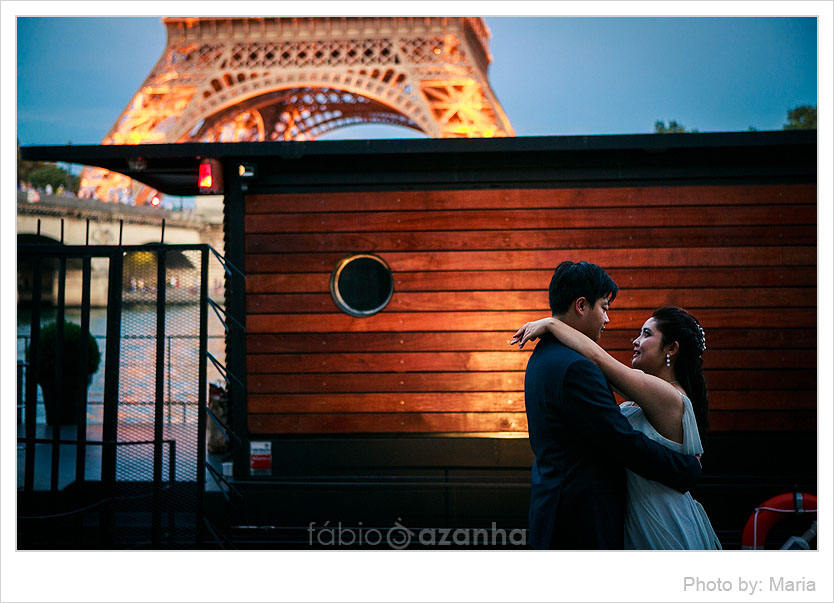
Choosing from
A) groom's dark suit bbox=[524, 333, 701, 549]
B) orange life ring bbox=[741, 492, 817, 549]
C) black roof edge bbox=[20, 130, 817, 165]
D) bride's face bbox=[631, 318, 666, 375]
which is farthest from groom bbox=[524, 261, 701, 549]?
black roof edge bbox=[20, 130, 817, 165]

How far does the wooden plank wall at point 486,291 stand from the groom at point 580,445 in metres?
2.98

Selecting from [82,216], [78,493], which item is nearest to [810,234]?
[78,493]

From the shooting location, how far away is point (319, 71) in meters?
20.7

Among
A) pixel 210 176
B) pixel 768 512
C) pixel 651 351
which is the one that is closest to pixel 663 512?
pixel 651 351

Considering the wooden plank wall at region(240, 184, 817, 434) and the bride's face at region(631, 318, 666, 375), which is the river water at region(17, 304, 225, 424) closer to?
the wooden plank wall at region(240, 184, 817, 434)

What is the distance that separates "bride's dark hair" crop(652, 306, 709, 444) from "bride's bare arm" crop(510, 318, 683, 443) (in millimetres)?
113

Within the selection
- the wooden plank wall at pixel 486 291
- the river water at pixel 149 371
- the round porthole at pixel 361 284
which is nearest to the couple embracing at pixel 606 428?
the wooden plank wall at pixel 486 291

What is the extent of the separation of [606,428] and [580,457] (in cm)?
20

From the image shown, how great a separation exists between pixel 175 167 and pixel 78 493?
2564 mm

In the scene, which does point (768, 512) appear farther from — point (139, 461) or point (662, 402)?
point (139, 461)

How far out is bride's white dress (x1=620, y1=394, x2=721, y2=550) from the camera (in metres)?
2.49

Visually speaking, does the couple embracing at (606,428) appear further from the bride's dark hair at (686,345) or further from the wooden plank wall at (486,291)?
the wooden plank wall at (486,291)

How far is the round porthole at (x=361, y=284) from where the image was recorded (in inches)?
220

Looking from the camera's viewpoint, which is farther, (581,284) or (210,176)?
(210,176)
